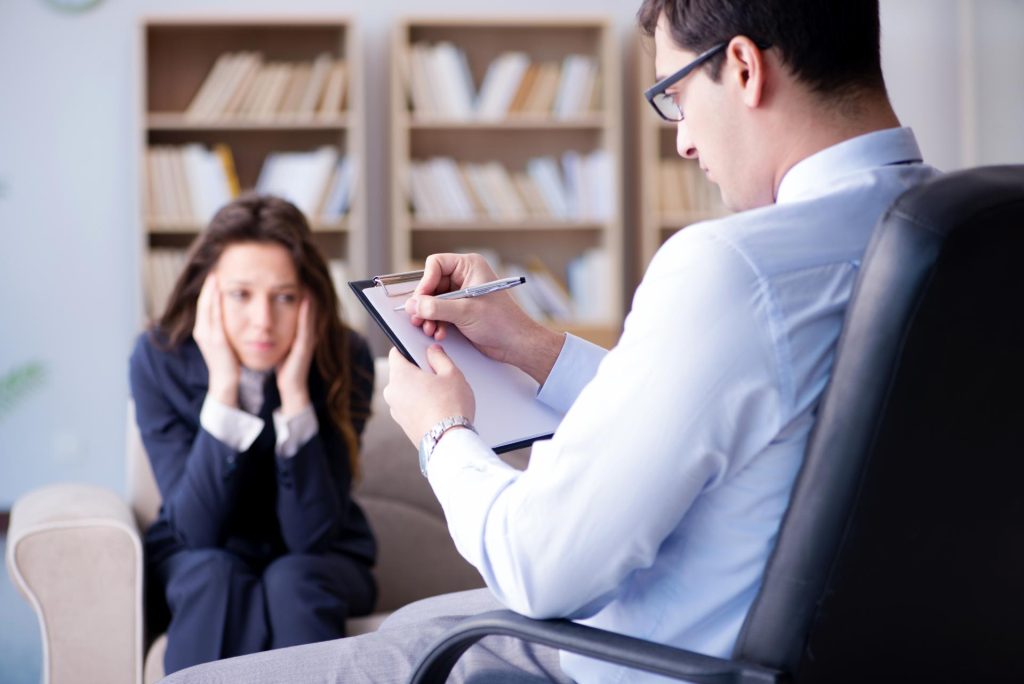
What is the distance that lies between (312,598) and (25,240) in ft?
10.5

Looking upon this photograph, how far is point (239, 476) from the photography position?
2.01 metres

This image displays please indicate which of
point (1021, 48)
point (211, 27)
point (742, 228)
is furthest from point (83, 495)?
point (1021, 48)

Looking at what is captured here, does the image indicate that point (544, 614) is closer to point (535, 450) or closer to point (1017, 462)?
point (535, 450)

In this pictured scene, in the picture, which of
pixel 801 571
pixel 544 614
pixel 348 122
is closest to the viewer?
pixel 801 571

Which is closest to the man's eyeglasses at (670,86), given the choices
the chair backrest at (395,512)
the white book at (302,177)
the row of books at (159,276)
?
the chair backrest at (395,512)

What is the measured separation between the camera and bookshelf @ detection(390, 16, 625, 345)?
179 inches

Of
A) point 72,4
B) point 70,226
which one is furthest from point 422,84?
point 70,226

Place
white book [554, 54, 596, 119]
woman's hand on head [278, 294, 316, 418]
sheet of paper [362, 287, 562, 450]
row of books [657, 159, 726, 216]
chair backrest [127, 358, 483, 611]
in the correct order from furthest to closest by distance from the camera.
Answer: row of books [657, 159, 726, 216]
white book [554, 54, 596, 119]
chair backrest [127, 358, 483, 611]
woman's hand on head [278, 294, 316, 418]
sheet of paper [362, 287, 562, 450]

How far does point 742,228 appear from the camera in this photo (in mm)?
890

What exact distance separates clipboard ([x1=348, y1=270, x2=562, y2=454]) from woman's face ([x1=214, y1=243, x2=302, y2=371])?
0.93 m

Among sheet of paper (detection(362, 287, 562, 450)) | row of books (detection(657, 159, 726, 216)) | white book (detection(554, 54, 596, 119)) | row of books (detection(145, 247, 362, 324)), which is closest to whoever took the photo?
sheet of paper (detection(362, 287, 562, 450))

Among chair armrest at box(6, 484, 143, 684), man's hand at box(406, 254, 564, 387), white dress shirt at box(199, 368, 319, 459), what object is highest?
man's hand at box(406, 254, 564, 387)

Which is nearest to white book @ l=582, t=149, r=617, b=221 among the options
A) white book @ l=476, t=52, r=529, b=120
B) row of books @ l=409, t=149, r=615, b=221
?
row of books @ l=409, t=149, r=615, b=221

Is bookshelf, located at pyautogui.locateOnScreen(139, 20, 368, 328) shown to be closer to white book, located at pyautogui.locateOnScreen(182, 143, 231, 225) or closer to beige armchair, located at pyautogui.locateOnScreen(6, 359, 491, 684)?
white book, located at pyautogui.locateOnScreen(182, 143, 231, 225)
